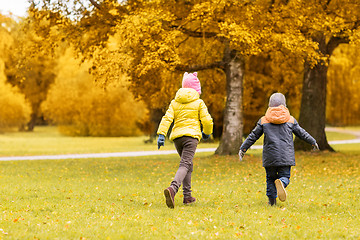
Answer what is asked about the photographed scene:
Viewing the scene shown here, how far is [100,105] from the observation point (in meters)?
47.3

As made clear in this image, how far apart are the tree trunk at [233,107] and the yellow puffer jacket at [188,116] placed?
935cm

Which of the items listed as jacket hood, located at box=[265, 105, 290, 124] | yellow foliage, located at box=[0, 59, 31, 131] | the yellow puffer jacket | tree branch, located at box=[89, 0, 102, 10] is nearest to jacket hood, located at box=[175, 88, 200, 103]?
the yellow puffer jacket

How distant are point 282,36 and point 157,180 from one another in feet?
17.8

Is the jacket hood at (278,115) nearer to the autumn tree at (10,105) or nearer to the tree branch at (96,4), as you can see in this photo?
the tree branch at (96,4)

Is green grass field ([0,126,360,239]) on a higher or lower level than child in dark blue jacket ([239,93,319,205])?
lower

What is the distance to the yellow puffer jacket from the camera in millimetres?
7750

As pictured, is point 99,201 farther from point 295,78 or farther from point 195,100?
point 295,78

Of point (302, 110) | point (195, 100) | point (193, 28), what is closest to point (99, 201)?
point (195, 100)

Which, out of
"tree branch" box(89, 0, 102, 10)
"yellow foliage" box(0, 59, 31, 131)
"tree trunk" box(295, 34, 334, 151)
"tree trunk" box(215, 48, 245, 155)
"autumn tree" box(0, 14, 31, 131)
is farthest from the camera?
"yellow foliage" box(0, 59, 31, 131)

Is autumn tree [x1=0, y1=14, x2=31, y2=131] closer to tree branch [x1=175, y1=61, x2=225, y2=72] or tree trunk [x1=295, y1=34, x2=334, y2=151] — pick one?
tree branch [x1=175, y1=61, x2=225, y2=72]

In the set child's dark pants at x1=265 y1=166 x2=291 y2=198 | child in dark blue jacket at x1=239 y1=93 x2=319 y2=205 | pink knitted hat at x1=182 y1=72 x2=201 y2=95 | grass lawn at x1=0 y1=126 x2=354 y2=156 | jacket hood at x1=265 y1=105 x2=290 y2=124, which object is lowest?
grass lawn at x1=0 y1=126 x2=354 y2=156

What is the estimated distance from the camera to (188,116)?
782 centimetres

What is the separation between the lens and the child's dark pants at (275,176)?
758 cm

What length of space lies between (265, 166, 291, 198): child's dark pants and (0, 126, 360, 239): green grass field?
0.26 m
